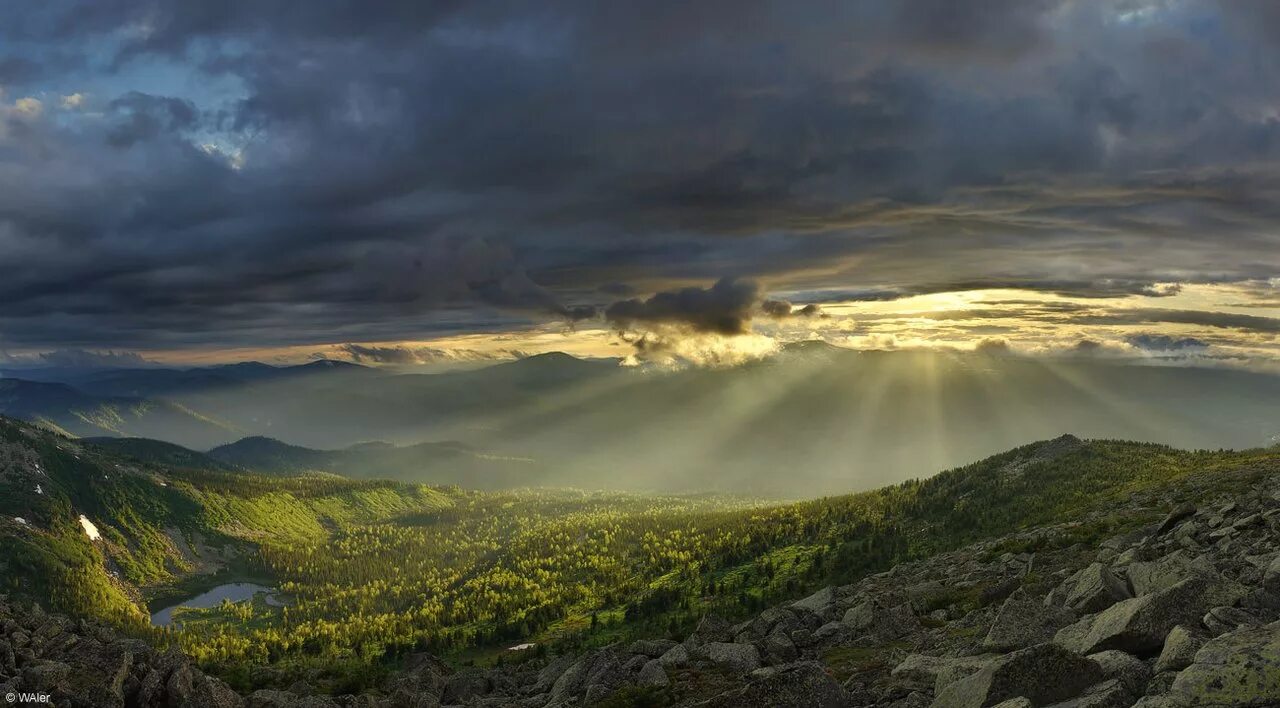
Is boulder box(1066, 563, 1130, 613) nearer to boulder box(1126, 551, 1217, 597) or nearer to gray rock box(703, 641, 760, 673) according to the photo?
boulder box(1126, 551, 1217, 597)

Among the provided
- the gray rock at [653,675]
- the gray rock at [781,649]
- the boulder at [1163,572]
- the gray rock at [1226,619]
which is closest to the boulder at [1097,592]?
the boulder at [1163,572]

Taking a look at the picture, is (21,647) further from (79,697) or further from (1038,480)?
(1038,480)

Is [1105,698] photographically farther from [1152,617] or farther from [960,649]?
[960,649]

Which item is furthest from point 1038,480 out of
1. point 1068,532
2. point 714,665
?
point 714,665

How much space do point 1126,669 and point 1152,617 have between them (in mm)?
4398

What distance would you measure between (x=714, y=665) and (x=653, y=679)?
16.2 feet

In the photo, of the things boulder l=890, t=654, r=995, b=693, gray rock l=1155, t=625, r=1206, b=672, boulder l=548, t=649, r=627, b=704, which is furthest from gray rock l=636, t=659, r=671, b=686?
gray rock l=1155, t=625, r=1206, b=672

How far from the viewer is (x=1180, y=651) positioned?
22406 mm

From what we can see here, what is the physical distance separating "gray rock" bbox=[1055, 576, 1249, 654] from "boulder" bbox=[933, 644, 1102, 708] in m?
3.80

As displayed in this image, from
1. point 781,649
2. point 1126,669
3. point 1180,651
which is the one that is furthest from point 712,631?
point 1180,651

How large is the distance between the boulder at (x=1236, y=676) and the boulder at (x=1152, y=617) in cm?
683

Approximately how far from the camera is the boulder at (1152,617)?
26.2 metres

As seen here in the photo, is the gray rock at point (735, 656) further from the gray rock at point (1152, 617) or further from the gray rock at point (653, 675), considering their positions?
the gray rock at point (1152, 617)

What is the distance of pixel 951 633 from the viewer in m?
49.0
